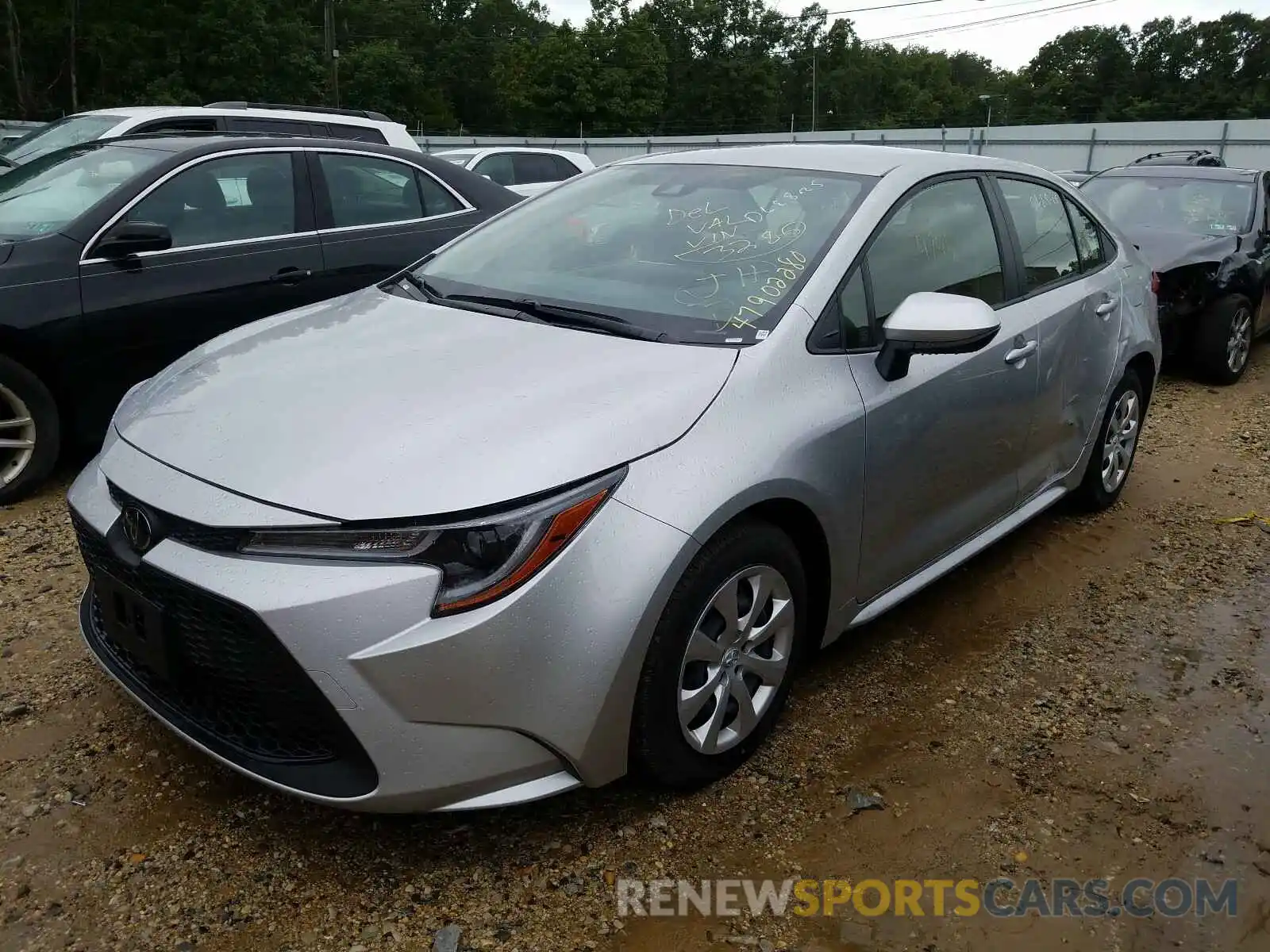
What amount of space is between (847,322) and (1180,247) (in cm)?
580

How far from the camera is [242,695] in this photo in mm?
2150

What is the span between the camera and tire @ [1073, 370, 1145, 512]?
443 centimetres

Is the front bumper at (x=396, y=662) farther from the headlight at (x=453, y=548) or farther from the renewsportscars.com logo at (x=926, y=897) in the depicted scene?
the renewsportscars.com logo at (x=926, y=897)

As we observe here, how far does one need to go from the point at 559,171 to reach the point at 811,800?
36.0 feet

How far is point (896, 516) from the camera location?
3018mm

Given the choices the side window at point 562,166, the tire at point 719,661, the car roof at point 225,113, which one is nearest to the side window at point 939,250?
the tire at point 719,661

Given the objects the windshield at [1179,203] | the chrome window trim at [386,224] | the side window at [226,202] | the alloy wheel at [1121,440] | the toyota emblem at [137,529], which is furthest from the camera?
the windshield at [1179,203]

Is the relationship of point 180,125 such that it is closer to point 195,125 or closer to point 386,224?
point 195,125

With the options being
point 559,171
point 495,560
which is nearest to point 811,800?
point 495,560

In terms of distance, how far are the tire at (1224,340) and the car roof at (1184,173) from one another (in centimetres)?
151

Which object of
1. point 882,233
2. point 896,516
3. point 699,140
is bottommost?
point 896,516

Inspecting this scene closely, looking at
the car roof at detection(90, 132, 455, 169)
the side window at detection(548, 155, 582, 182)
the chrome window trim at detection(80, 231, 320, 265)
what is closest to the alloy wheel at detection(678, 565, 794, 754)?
the chrome window trim at detection(80, 231, 320, 265)

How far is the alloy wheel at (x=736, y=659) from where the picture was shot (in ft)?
8.02

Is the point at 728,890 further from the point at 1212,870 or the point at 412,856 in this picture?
the point at 1212,870
